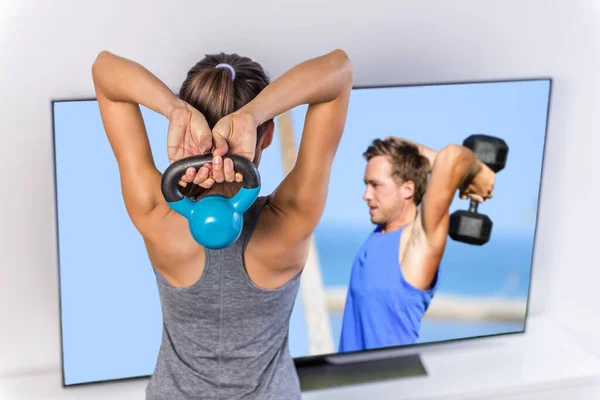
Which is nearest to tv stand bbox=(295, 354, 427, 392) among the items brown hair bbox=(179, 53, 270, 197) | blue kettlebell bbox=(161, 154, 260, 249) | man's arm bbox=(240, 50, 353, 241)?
man's arm bbox=(240, 50, 353, 241)

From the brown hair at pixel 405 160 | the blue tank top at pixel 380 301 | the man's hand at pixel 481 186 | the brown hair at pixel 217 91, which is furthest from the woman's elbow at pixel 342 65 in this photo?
the man's hand at pixel 481 186

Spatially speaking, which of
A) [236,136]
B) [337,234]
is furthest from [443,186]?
[236,136]

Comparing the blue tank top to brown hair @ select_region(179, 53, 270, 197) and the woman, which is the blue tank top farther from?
brown hair @ select_region(179, 53, 270, 197)

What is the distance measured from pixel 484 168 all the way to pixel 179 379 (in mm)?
1382

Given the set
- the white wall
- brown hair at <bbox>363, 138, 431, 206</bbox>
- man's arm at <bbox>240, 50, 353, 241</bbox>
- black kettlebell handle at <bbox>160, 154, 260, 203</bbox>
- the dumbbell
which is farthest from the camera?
the dumbbell

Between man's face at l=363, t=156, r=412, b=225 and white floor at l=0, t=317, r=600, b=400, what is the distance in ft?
1.84

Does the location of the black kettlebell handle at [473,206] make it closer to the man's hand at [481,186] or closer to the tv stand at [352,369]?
the man's hand at [481,186]

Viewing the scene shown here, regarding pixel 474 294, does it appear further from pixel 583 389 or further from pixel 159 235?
pixel 159 235

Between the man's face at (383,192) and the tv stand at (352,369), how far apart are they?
1.61 feet

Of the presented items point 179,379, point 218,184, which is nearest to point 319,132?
point 218,184

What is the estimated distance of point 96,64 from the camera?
1.39 metres

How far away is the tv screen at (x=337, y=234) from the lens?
2178mm

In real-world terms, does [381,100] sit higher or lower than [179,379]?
higher

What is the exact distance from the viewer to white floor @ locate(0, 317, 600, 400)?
2381 millimetres
